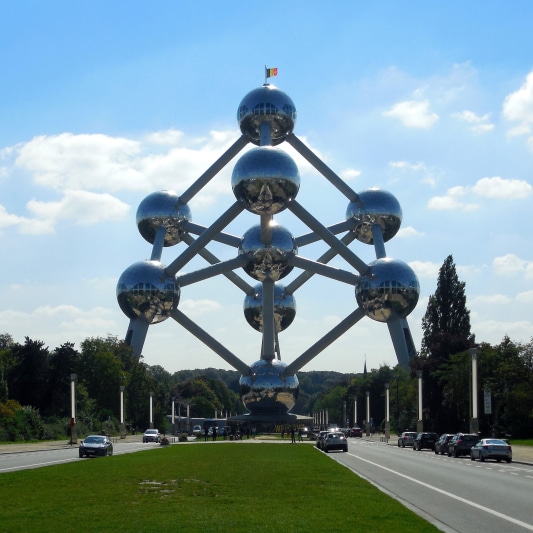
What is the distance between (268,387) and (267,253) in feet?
29.9

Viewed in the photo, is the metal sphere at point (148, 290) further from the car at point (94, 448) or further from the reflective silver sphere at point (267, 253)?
the car at point (94, 448)

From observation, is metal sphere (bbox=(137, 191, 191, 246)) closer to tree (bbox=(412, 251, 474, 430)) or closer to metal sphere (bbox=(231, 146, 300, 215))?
metal sphere (bbox=(231, 146, 300, 215))

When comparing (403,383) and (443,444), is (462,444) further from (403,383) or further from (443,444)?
(403,383)

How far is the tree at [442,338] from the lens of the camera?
6188 centimetres

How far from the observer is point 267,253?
53.9m

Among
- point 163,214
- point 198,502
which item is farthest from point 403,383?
point 198,502

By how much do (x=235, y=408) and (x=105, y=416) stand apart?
12108 centimetres

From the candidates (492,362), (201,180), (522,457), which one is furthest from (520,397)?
(201,180)

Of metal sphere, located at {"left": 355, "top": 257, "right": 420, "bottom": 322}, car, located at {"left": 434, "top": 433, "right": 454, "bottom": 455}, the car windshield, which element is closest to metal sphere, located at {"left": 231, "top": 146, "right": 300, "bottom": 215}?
metal sphere, located at {"left": 355, "top": 257, "right": 420, "bottom": 322}

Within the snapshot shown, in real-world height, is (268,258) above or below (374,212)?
below

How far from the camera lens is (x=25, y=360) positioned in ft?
218

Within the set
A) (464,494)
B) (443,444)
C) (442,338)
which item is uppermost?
(442,338)

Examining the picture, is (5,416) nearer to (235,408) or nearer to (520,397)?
(520,397)

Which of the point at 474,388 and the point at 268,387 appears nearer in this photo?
the point at 474,388
